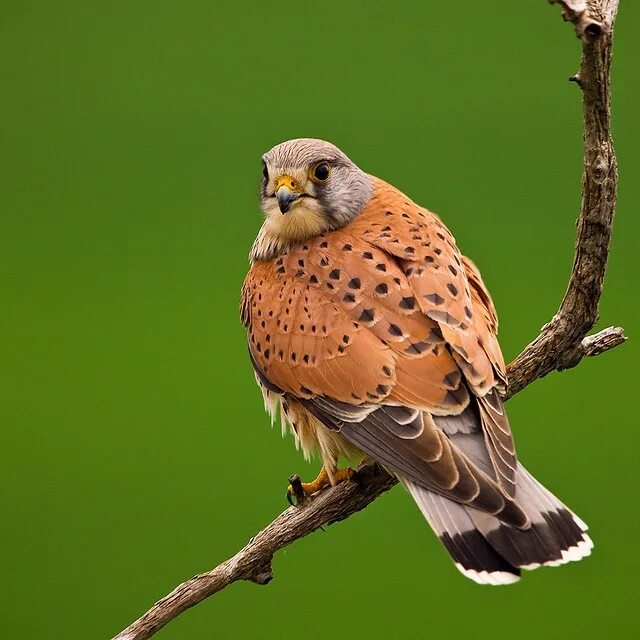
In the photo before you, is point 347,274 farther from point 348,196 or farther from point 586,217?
point 586,217

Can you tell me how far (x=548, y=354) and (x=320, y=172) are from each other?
2.94ft

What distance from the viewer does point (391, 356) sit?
109 inches

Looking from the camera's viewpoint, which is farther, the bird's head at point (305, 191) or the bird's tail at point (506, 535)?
the bird's head at point (305, 191)

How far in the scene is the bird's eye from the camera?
3113 millimetres

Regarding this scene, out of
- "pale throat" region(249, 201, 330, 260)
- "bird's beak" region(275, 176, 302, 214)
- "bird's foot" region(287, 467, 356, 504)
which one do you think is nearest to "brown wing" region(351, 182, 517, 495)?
"pale throat" region(249, 201, 330, 260)

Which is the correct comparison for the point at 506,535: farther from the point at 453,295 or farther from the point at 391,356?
the point at 453,295

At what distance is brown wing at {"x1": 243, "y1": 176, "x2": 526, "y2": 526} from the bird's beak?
0.17m

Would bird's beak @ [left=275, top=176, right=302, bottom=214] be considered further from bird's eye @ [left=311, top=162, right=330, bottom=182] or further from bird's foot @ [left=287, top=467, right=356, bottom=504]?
bird's foot @ [left=287, top=467, right=356, bottom=504]

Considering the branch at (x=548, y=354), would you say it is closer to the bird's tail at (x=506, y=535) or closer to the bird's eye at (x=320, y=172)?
the bird's tail at (x=506, y=535)

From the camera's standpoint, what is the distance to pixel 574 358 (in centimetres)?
288

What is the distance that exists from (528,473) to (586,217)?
694 millimetres

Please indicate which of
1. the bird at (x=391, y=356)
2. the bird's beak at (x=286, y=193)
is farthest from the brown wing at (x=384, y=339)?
the bird's beak at (x=286, y=193)

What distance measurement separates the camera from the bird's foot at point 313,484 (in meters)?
2.83

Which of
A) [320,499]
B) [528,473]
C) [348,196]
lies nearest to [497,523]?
[528,473]
